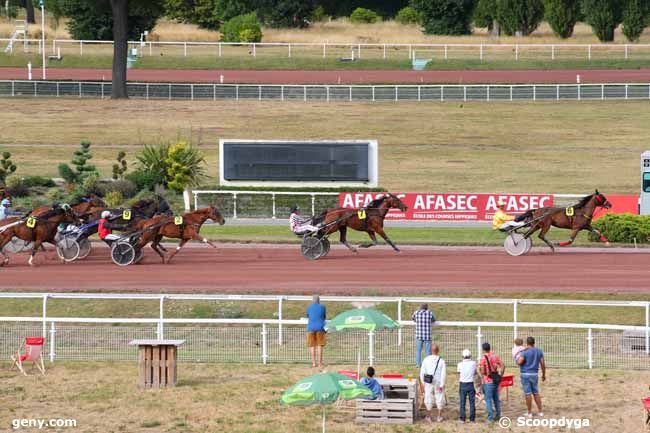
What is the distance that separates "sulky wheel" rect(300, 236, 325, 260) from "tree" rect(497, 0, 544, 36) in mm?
45963

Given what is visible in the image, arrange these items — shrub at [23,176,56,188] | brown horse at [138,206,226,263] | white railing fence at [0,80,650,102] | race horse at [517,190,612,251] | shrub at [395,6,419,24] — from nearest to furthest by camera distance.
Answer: brown horse at [138,206,226,263], race horse at [517,190,612,251], shrub at [23,176,56,188], white railing fence at [0,80,650,102], shrub at [395,6,419,24]

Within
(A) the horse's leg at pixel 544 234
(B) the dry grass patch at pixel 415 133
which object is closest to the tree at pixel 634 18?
(B) the dry grass patch at pixel 415 133

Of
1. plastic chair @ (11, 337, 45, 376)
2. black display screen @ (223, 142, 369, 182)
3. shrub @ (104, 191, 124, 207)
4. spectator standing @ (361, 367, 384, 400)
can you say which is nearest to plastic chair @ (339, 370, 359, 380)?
spectator standing @ (361, 367, 384, 400)

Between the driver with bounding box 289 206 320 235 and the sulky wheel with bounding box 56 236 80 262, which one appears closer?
the driver with bounding box 289 206 320 235

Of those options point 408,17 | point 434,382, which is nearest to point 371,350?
point 434,382

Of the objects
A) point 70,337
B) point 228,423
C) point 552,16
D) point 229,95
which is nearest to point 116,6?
point 229,95

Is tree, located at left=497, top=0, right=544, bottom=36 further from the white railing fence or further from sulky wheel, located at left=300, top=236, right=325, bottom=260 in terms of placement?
sulky wheel, located at left=300, top=236, right=325, bottom=260

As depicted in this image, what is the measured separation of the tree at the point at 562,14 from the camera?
69188 millimetres

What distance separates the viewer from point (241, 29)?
69.3 metres

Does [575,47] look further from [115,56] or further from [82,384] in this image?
[82,384]

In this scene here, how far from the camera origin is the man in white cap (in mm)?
16203

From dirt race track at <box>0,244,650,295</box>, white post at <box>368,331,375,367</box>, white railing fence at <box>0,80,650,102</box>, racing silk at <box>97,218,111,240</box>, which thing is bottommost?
white post at <box>368,331,375,367</box>

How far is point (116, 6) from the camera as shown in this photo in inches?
2132

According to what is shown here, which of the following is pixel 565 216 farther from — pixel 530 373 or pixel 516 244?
pixel 530 373
